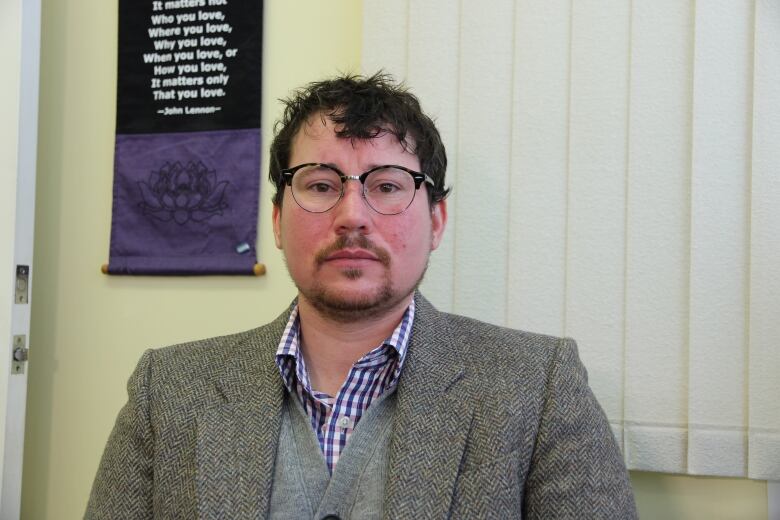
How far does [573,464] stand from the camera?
3.30ft

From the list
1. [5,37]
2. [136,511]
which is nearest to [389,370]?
[136,511]

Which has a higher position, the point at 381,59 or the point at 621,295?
the point at 381,59

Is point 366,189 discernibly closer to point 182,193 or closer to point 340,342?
point 340,342

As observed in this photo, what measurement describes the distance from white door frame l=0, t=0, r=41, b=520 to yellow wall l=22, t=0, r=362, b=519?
0.13m

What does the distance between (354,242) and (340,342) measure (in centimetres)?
20

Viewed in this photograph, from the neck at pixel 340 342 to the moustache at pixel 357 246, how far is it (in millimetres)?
105

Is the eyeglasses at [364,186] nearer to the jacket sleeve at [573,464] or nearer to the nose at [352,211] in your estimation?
the nose at [352,211]

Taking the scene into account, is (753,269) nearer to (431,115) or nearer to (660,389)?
(660,389)

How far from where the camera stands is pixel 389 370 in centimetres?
115

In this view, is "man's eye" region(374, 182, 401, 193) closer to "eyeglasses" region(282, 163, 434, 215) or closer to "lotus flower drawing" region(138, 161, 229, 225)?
"eyeglasses" region(282, 163, 434, 215)

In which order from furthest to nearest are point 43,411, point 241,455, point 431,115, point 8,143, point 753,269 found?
point 43,411
point 8,143
point 431,115
point 753,269
point 241,455

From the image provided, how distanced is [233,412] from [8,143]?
1.01m

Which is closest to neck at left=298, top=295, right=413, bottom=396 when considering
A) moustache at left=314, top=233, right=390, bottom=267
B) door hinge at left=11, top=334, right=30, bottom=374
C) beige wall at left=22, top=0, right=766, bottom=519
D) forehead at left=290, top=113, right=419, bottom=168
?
moustache at left=314, top=233, right=390, bottom=267

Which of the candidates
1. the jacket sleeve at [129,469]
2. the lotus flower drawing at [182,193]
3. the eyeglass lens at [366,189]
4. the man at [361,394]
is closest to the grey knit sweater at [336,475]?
the man at [361,394]
